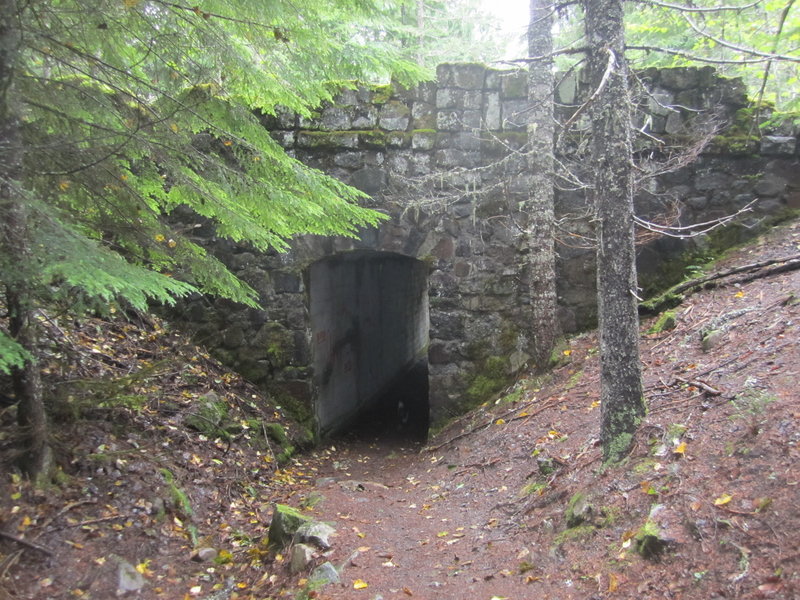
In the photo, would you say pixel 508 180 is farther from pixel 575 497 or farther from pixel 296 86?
pixel 575 497

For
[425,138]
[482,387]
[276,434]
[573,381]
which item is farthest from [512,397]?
[425,138]

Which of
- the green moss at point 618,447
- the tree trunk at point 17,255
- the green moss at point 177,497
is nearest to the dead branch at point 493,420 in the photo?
the green moss at point 618,447

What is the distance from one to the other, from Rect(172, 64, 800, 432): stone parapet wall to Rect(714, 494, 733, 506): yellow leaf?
4161 mm

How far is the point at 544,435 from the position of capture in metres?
5.23

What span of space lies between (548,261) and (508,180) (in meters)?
1.16

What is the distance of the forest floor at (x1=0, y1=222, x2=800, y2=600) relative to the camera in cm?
278

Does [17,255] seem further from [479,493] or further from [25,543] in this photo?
[479,493]

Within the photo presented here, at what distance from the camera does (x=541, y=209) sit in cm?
659

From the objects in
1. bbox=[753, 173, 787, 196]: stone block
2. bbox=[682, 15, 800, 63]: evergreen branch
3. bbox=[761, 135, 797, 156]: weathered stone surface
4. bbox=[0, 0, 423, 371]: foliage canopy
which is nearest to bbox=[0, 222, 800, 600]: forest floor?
bbox=[753, 173, 787, 196]: stone block

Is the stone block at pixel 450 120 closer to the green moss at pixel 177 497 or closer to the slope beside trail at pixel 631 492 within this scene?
the slope beside trail at pixel 631 492

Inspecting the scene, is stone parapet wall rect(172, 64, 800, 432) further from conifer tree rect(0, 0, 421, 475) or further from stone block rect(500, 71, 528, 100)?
conifer tree rect(0, 0, 421, 475)

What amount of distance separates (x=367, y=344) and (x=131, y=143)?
24.9 ft

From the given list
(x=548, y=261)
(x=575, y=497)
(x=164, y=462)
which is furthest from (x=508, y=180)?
(x=164, y=462)

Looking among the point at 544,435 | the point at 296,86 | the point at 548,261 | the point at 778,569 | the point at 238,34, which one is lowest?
the point at 544,435
